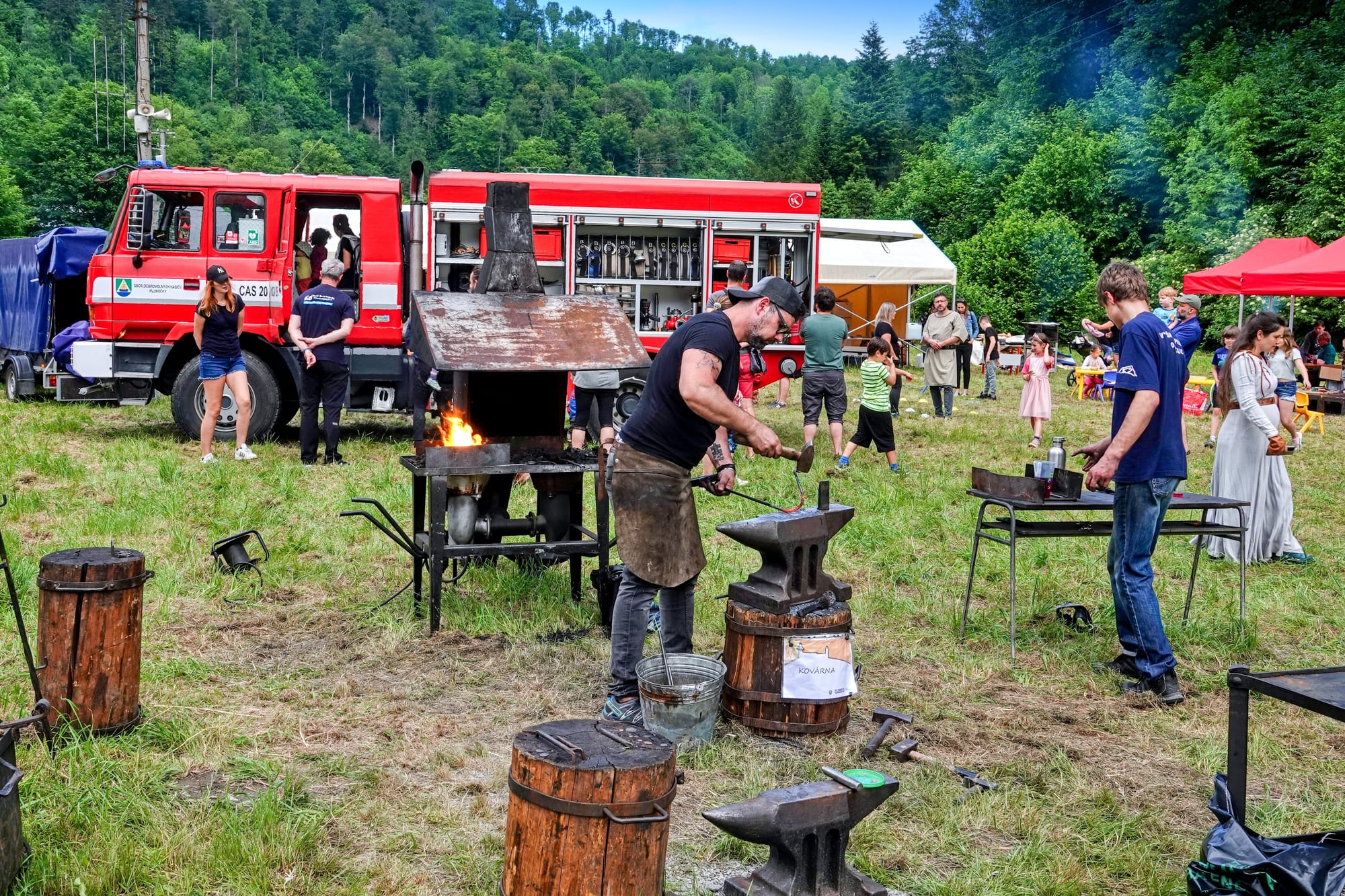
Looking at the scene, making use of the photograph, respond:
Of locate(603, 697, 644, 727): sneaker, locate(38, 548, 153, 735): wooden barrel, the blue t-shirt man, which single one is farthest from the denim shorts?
the blue t-shirt man

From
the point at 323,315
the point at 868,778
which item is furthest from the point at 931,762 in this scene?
the point at 323,315

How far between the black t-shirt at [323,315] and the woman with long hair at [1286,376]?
7675 millimetres

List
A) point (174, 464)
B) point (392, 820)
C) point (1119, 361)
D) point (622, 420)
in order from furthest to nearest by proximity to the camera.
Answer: point (622, 420) < point (174, 464) < point (1119, 361) < point (392, 820)

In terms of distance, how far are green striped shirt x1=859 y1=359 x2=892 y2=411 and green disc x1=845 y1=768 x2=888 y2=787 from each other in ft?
26.2

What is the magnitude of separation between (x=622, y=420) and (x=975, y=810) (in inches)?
352

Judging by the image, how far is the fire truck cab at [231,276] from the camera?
1132cm

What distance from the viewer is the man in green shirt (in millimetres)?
11188

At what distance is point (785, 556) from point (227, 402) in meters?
8.48

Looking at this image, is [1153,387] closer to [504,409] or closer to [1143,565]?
[1143,565]

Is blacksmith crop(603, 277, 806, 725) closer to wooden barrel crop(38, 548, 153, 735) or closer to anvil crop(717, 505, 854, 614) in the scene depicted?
anvil crop(717, 505, 854, 614)

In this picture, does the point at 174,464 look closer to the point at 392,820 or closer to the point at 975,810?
the point at 392,820

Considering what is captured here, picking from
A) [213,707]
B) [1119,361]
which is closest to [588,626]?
[213,707]

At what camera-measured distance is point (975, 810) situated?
4082mm

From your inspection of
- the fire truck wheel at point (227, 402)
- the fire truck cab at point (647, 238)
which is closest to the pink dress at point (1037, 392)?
the fire truck cab at point (647, 238)
